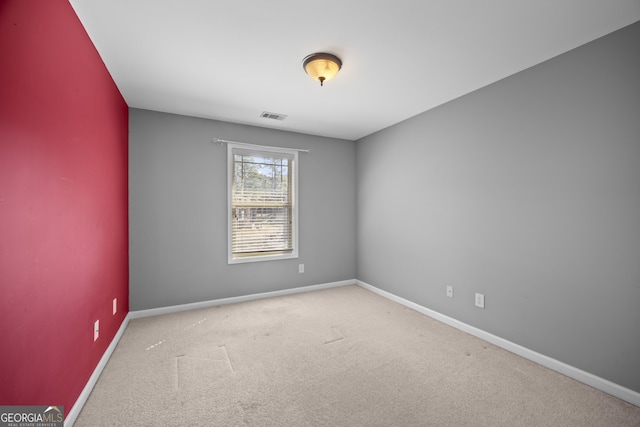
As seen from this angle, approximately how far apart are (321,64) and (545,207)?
220 cm

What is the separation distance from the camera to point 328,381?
6.72ft

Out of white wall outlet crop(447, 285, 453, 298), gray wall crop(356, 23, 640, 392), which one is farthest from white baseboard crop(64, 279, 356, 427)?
white wall outlet crop(447, 285, 453, 298)

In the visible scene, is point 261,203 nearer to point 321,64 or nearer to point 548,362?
point 321,64

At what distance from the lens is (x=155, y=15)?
5.80 ft

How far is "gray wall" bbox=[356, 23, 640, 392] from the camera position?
1901 mm

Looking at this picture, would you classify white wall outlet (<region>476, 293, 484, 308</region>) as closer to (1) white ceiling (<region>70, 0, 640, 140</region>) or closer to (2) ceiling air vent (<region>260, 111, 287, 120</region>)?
(1) white ceiling (<region>70, 0, 640, 140</region>)

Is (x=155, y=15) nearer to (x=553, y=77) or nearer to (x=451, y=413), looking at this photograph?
(x=553, y=77)

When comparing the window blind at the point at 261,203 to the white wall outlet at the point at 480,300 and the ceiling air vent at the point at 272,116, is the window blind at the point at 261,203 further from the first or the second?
the white wall outlet at the point at 480,300

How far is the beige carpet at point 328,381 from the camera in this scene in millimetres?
1695

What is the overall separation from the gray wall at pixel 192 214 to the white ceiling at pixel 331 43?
1.78 ft

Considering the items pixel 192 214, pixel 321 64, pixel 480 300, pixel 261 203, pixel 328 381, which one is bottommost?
pixel 328 381

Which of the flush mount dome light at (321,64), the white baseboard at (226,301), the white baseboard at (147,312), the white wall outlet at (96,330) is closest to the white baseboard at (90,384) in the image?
the white baseboard at (147,312)

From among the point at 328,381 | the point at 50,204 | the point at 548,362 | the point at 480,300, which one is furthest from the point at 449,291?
the point at 50,204

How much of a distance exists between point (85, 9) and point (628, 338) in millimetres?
4122
